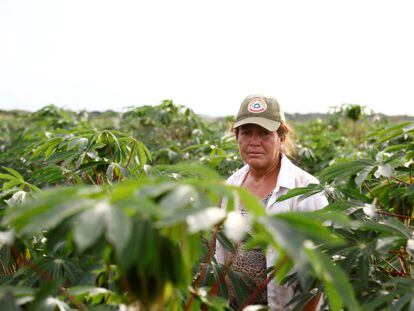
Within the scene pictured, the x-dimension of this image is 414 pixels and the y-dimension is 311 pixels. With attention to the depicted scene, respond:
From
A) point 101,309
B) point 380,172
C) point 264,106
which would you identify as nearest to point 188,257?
point 101,309

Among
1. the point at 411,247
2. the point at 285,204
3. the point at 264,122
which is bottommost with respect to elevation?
the point at 285,204

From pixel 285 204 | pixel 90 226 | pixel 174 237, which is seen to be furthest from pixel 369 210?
pixel 90 226

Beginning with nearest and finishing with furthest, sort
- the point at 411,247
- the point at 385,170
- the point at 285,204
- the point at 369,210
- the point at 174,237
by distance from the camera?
the point at 174,237 → the point at 411,247 → the point at 369,210 → the point at 385,170 → the point at 285,204

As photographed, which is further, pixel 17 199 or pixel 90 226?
pixel 17 199

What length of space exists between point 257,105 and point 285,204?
1.34 ft

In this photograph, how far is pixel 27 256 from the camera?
1582 millimetres

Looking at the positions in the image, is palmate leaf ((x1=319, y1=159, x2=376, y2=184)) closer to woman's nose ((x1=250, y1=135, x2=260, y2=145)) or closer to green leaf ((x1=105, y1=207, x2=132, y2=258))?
woman's nose ((x1=250, y1=135, x2=260, y2=145))

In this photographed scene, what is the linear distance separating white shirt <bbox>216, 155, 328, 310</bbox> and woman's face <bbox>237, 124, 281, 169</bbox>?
0.06m

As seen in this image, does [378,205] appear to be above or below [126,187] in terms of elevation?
below

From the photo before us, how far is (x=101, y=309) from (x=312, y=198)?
96cm

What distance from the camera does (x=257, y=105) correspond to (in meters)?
1.94

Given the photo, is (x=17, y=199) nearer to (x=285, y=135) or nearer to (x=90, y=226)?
(x=90, y=226)

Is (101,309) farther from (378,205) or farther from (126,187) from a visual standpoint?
(378,205)

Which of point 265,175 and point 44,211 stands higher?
point 44,211
